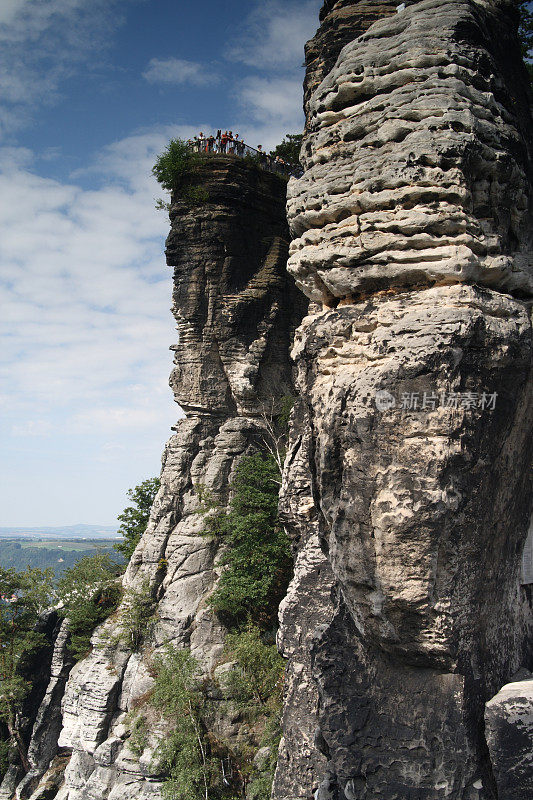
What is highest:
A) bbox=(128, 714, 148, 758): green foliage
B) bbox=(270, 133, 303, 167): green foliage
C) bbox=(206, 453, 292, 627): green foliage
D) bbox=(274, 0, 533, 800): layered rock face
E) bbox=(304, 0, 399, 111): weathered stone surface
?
bbox=(270, 133, 303, 167): green foliage

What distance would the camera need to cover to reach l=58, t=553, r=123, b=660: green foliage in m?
22.3

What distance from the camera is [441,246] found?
4.92 m

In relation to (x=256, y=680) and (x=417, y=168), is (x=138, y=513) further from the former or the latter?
(x=417, y=168)

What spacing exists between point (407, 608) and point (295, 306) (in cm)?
1905

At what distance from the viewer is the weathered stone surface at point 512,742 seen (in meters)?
4.30

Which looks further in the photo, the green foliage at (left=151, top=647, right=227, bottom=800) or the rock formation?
the green foliage at (left=151, top=647, right=227, bottom=800)

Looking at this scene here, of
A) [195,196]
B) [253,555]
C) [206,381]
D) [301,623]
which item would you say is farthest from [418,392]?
[195,196]

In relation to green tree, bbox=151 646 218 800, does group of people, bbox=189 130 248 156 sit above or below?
above

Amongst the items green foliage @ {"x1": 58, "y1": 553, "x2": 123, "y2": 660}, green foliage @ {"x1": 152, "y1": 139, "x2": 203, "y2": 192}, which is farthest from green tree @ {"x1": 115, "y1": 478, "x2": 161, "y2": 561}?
green foliage @ {"x1": 152, "y1": 139, "x2": 203, "y2": 192}

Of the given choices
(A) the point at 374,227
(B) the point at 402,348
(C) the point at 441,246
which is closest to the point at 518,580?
(B) the point at 402,348

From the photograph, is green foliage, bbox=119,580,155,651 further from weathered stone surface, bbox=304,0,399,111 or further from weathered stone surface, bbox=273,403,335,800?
weathered stone surface, bbox=304,0,399,111

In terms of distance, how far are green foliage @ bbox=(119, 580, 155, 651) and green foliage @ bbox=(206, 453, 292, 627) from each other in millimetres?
2637

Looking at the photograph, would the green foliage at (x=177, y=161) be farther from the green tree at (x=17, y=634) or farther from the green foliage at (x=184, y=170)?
the green tree at (x=17, y=634)

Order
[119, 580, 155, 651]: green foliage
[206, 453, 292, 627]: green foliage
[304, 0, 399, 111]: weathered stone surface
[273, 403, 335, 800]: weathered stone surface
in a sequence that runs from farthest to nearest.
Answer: [119, 580, 155, 651]: green foliage < [206, 453, 292, 627]: green foliage < [304, 0, 399, 111]: weathered stone surface < [273, 403, 335, 800]: weathered stone surface
